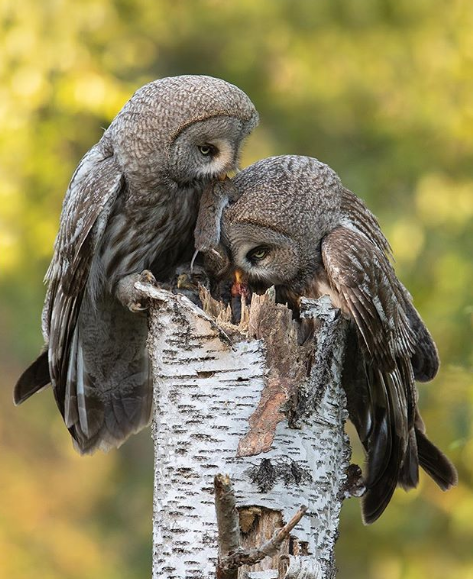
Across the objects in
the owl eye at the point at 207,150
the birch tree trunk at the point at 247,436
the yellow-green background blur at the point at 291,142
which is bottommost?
the birch tree trunk at the point at 247,436

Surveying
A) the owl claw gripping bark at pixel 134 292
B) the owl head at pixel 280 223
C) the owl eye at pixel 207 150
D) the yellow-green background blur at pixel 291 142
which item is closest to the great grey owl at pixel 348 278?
the owl head at pixel 280 223

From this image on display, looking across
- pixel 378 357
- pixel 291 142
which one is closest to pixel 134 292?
pixel 378 357

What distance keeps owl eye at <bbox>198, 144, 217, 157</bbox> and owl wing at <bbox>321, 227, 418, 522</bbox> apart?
1.83ft

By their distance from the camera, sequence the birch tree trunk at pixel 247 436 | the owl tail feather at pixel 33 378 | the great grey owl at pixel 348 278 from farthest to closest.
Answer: the owl tail feather at pixel 33 378 → the great grey owl at pixel 348 278 → the birch tree trunk at pixel 247 436

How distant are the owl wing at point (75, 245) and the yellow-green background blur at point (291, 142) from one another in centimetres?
214

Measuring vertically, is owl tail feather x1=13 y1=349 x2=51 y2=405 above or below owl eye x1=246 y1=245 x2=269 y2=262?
below

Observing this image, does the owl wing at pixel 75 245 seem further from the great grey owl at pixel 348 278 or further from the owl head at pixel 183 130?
the great grey owl at pixel 348 278

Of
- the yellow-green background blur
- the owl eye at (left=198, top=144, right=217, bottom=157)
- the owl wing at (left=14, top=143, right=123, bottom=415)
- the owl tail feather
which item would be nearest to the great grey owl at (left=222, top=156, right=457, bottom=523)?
the owl eye at (left=198, top=144, right=217, bottom=157)

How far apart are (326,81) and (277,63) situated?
71 centimetres

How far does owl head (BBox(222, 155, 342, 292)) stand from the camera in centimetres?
416

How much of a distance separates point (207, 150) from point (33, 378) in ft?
4.18

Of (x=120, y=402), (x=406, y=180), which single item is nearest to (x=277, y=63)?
(x=406, y=180)

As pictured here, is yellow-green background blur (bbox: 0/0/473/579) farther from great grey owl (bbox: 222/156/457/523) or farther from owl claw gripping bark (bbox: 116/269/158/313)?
owl claw gripping bark (bbox: 116/269/158/313)

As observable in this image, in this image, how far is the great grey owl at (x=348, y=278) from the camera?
4.05m
